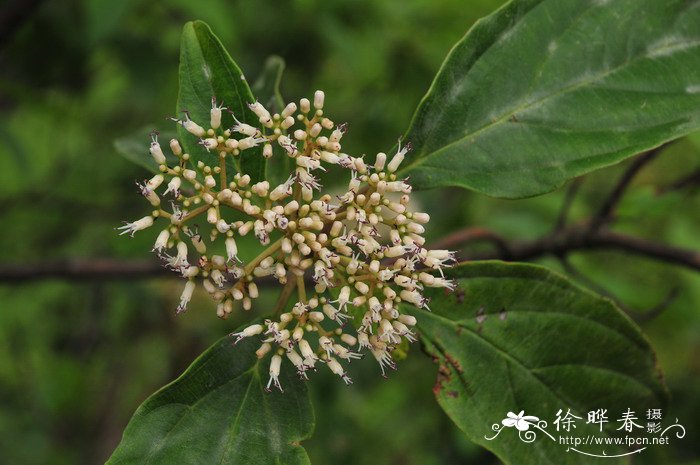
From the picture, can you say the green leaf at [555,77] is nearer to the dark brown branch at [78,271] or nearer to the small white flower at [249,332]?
the small white flower at [249,332]

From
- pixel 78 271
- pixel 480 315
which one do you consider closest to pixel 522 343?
pixel 480 315

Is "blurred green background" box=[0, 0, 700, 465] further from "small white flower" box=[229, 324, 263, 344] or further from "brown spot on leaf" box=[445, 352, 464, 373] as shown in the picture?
"small white flower" box=[229, 324, 263, 344]

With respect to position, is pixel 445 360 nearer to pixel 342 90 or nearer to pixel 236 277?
pixel 236 277

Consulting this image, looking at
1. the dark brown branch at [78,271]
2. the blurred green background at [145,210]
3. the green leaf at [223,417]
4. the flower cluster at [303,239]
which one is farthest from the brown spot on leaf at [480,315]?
the dark brown branch at [78,271]

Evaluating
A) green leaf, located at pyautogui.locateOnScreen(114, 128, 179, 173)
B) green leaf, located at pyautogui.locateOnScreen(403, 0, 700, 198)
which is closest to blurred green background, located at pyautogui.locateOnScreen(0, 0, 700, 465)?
green leaf, located at pyautogui.locateOnScreen(114, 128, 179, 173)

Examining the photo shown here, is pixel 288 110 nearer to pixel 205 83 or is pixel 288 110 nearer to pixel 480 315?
pixel 205 83
